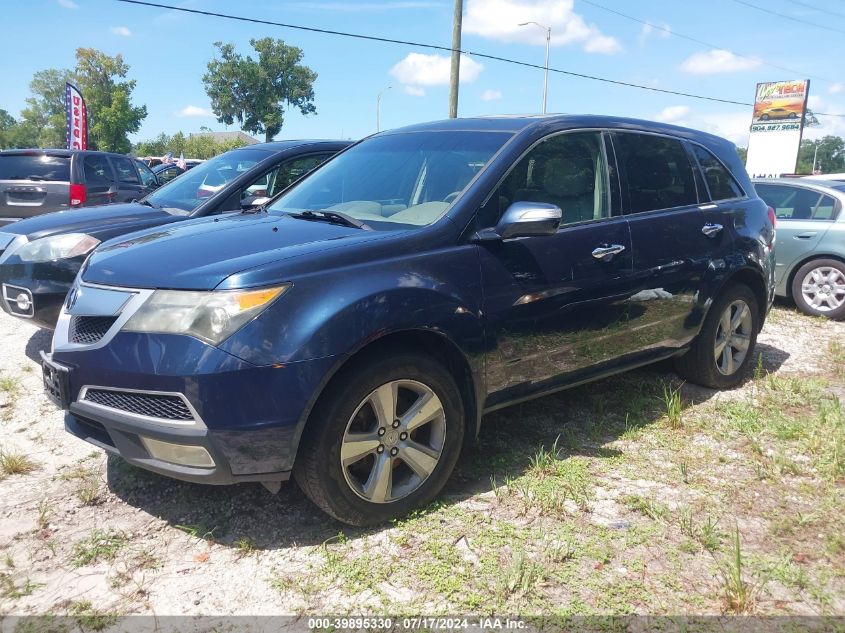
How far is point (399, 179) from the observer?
12.1 ft

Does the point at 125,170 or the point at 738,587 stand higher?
the point at 125,170

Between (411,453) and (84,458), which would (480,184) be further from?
(84,458)

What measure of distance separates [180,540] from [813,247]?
7493mm

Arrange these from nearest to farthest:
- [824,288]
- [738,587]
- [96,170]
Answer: [738,587] → [824,288] → [96,170]

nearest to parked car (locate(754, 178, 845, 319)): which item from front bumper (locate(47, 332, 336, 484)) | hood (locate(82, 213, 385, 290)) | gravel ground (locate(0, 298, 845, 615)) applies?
gravel ground (locate(0, 298, 845, 615))

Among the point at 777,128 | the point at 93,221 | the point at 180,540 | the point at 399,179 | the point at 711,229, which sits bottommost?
the point at 180,540

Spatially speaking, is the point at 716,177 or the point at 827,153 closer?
the point at 716,177

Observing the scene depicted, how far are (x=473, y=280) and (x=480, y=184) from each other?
A: 1.69 feet

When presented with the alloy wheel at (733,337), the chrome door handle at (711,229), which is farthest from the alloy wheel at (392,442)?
the alloy wheel at (733,337)

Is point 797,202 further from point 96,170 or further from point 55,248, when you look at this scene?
point 96,170

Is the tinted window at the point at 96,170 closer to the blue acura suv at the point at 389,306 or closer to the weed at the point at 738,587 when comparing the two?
the blue acura suv at the point at 389,306

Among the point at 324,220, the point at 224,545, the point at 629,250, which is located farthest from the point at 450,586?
the point at 629,250

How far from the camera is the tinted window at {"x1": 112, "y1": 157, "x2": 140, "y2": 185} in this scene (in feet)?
33.6

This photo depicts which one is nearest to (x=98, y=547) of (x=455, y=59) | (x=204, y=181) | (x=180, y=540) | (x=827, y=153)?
(x=180, y=540)
